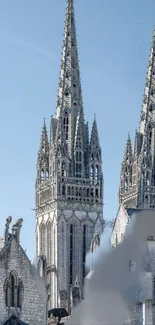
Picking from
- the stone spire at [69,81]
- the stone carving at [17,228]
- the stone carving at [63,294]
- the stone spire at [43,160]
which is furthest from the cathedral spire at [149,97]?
the stone carving at [17,228]

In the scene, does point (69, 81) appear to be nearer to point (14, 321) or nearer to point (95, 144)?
point (95, 144)

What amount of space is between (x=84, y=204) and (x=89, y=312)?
51.6 meters

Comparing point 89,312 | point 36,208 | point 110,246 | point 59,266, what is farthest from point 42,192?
Result: point 89,312

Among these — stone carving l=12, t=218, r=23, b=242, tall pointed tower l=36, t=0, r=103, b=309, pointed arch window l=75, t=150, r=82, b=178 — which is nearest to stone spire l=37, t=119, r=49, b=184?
tall pointed tower l=36, t=0, r=103, b=309

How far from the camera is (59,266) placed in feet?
358

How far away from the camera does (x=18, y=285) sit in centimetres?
5053

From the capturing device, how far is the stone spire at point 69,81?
11588cm

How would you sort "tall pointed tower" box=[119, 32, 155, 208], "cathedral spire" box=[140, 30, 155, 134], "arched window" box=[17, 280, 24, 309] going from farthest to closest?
"cathedral spire" box=[140, 30, 155, 134] < "tall pointed tower" box=[119, 32, 155, 208] < "arched window" box=[17, 280, 24, 309]

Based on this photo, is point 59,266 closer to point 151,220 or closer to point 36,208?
point 36,208

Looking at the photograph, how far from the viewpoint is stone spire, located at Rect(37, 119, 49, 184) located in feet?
379

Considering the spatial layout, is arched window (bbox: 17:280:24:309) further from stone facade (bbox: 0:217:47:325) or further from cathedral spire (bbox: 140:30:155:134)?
cathedral spire (bbox: 140:30:155:134)

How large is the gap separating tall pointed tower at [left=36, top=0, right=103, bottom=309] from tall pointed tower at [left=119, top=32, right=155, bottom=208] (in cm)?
295

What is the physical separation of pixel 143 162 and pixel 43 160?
35.6 ft

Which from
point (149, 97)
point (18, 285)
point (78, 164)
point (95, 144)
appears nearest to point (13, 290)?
point (18, 285)
